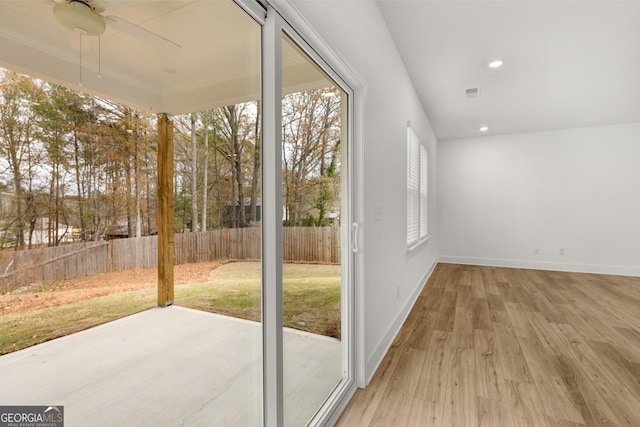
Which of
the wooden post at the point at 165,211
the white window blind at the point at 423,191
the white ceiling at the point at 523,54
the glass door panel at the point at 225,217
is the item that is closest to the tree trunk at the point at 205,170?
the glass door panel at the point at 225,217

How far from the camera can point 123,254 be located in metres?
0.74

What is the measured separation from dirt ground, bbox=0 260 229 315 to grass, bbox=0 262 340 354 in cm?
1

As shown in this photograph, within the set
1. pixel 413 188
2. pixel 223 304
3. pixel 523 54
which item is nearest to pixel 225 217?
pixel 223 304

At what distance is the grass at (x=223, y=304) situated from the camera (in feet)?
1.73

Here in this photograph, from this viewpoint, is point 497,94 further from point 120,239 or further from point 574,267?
point 120,239

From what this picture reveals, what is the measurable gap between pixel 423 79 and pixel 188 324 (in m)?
3.72

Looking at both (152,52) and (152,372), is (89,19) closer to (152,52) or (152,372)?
(152,52)

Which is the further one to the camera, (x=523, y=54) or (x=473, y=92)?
(x=473, y=92)

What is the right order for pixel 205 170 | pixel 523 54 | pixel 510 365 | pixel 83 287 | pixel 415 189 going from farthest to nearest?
1. pixel 415 189
2. pixel 523 54
3. pixel 510 365
4. pixel 205 170
5. pixel 83 287

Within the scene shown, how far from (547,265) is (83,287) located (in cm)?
736

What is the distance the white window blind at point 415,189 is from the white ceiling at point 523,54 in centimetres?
71

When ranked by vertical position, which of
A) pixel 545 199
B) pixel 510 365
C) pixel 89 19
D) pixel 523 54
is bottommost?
pixel 510 365

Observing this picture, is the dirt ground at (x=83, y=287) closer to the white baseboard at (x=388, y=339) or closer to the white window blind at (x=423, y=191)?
the white baseboard at (x=388, y=339)

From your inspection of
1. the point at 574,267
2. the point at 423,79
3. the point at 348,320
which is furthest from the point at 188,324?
the point at 574,267
